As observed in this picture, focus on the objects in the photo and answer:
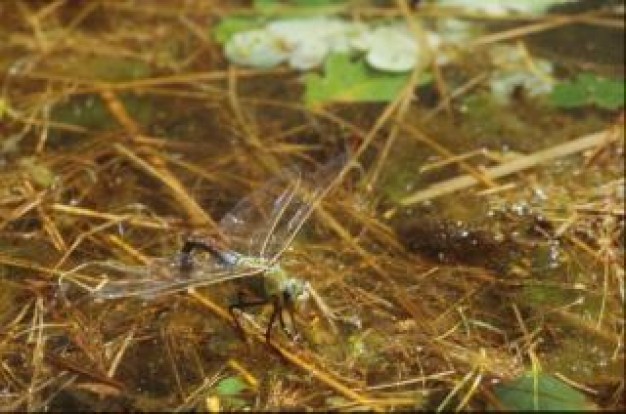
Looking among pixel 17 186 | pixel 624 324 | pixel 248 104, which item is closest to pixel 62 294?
pixel 17 186

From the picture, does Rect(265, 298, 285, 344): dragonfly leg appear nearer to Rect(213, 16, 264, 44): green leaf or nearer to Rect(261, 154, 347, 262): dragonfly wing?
Rect(261, 154, 347, 262): dragonfly wing

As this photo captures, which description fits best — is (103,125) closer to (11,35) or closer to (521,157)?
(11,35)

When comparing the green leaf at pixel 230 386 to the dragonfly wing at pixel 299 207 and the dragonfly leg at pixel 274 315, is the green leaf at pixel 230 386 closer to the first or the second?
the dragonfly leg at pixel 274 315

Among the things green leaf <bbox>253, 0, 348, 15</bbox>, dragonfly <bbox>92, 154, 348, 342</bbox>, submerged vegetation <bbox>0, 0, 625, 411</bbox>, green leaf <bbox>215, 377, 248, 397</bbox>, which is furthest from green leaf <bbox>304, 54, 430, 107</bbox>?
green leaf <bbox>215, 377, 248, 397</bbox>

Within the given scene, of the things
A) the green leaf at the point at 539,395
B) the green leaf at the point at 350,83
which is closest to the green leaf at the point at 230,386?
the green leaf at the point at 539,395

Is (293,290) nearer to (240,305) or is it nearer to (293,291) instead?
(293,291)

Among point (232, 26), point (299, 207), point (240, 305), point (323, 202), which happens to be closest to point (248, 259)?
point (240, 305)

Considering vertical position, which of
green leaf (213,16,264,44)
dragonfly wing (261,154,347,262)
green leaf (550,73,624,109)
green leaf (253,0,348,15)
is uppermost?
green leaf (253,0,348,15)

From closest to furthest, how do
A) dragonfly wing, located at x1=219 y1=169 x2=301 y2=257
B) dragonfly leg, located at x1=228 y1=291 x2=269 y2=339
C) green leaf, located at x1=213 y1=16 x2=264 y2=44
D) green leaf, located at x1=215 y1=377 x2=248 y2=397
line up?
green leaf, located at x1=215 y1=377 x2=248 y2=397 < dragonfly leg, located at x1=228 y1=291 x2=269 y2=339 < dragonfly wing, located at x1=219 y1=169 x2=301 y2=257 < green leaf, located at x1=213 y1=16 x2=264 y2=44
